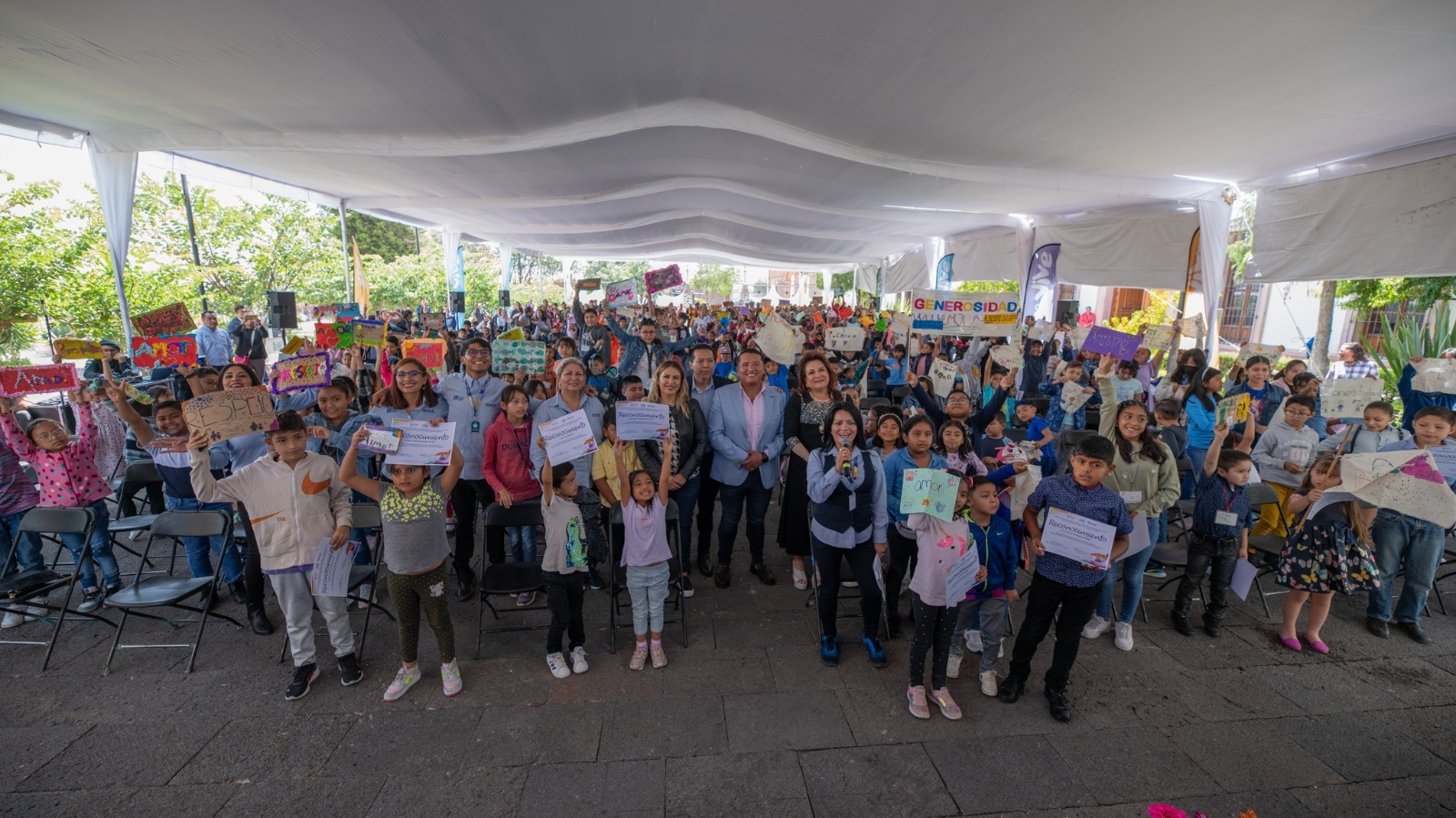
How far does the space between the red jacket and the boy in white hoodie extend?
0.96 meters

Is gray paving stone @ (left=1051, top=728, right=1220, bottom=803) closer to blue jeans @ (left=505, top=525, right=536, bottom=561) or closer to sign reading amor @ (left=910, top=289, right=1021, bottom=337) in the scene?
blue jeans @ (left=505, top=525, right=536, bottom=561)

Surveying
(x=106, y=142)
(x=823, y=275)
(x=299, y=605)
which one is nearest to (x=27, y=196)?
(x=106, y=142)

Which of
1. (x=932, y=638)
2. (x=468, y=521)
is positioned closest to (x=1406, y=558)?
(x=932, y=638)

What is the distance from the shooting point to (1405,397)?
20.8 ft

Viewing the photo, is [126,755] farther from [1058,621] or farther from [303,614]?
[1058,621]

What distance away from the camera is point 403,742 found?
3.27 metres

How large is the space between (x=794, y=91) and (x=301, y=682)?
27.1 ft

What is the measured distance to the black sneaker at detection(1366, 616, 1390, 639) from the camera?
445cm

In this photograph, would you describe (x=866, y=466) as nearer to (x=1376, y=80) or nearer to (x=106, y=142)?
(x=1376, y=80)

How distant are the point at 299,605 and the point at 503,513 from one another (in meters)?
1.30

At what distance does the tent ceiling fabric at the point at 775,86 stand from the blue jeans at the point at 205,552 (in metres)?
4.51

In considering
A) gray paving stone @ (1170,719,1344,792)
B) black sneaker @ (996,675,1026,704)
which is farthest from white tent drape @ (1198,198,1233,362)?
black sneaker @ (996,675,1026,704)

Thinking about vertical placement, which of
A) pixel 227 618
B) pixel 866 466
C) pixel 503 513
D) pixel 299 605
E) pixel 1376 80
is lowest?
pixel 227 618

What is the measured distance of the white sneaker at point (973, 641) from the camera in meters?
4.16
